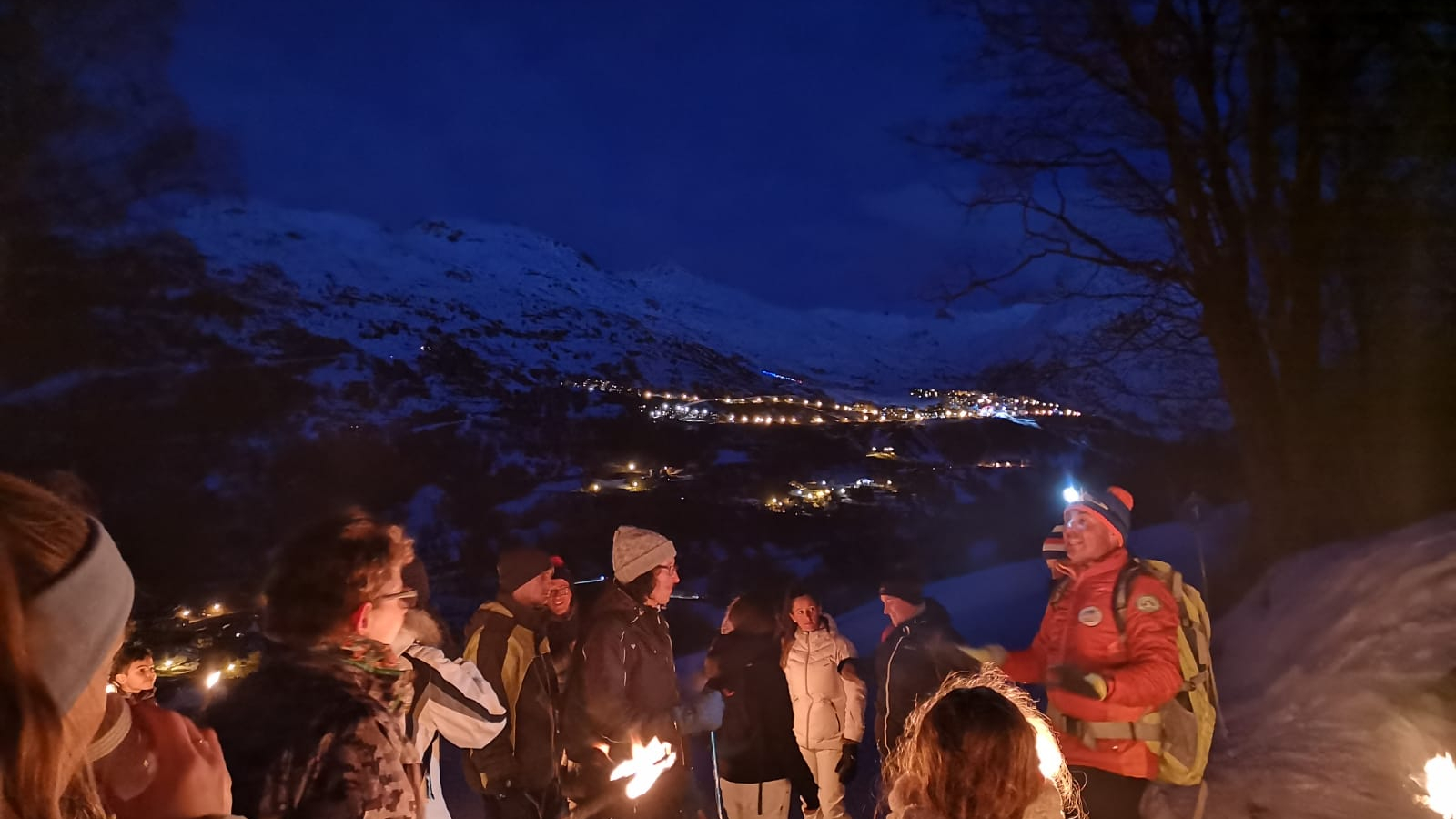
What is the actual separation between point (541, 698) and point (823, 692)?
1.74m

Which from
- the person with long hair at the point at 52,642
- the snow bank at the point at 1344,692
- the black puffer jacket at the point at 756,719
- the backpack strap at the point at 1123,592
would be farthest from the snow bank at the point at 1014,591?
the person with long hair at the point at 52,642

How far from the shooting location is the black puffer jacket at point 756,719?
4027 millimetres

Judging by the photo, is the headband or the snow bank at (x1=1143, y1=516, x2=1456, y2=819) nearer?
the headband

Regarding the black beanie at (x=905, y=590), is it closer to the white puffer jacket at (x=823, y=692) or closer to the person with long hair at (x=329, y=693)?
the white puffer jacket at (x=823, y=692)

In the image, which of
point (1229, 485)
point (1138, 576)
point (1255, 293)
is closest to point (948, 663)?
point (1138, 576)

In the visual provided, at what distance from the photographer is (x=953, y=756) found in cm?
200

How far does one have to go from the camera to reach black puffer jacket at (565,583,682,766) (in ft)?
11.7

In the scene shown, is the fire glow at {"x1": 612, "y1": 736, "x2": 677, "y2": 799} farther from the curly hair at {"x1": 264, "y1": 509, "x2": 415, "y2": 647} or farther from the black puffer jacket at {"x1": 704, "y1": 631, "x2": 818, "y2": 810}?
the curly hair at {"x1": 264, "y1": 509, "x2": 415, "y2": 647}

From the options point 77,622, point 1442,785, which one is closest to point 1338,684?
point 1442,785

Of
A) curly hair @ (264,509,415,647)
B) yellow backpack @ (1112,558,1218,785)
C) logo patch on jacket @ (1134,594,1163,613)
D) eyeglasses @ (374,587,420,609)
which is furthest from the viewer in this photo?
yellow backpack @ (1112,558,1218,785)

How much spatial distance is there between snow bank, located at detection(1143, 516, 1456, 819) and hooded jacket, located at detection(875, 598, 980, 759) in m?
1.08

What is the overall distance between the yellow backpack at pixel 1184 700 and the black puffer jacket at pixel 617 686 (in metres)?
2.02

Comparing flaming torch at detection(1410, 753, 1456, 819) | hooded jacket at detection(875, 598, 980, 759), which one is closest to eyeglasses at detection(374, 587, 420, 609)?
hooded jacket at detection(875, 598, 980, 759)

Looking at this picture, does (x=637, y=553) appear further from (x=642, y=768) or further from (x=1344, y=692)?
(x=1344, y=692)
